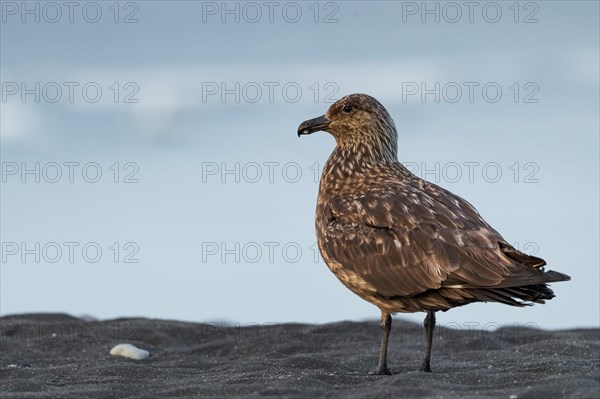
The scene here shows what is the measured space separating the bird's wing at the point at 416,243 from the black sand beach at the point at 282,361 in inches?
29.7

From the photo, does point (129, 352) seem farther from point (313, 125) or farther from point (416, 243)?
point (416, 243)

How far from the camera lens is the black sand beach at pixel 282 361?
25.3 feet

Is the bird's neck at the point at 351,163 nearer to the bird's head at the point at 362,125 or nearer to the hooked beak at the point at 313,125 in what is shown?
the bird's head at the point at 362,125

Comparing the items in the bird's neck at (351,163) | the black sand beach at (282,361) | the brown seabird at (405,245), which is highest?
the bird's neck at (351,163)

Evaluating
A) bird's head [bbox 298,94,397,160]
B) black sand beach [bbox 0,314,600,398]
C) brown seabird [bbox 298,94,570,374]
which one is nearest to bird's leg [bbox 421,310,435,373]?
brown seabird [bbox 298,94,570,374]

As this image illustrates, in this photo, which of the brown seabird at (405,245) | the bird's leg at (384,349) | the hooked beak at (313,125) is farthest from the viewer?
the hooked beak at (313,125)

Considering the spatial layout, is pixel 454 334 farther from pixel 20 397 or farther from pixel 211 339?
pixel 20 397

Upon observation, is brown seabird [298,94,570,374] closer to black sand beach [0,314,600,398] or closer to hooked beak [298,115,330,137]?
hooked beak [298,115,330,137]

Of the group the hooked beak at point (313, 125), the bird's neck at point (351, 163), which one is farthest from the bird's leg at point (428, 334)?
the hooked beak at point (313, 125)

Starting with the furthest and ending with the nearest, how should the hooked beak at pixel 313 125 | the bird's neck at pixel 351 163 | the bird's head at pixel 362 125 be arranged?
the hooked beak at pixel 313 125 → the bird's head at pixel 362 125 → the bird's neck at pixel 351 163

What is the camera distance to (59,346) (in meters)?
12.6

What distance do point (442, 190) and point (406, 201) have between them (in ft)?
1.89

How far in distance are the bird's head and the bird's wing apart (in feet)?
2.78

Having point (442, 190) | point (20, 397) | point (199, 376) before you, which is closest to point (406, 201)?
point (442, 190)
